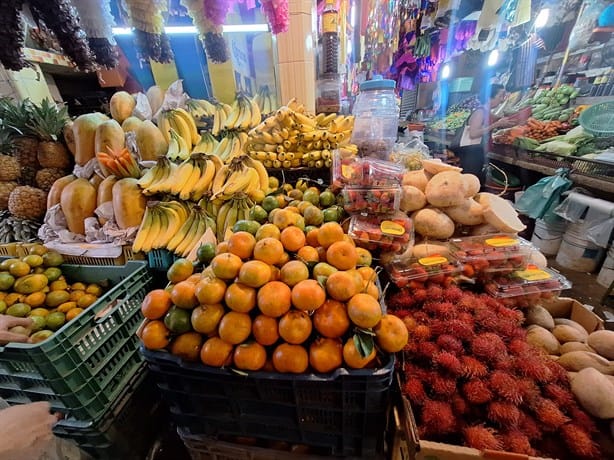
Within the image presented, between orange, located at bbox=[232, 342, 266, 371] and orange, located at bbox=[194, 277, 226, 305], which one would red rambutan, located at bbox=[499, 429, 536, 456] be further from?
orange, located at bbox=[194, 277, 226, 305]

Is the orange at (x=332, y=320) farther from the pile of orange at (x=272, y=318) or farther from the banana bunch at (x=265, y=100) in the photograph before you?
the banana bunch at (x=265, y=100)

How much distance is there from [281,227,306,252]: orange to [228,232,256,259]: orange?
108mm

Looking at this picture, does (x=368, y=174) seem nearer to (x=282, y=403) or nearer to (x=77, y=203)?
(x=282, y=403)

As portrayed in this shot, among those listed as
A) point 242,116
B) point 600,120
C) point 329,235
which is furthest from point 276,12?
point 600,120

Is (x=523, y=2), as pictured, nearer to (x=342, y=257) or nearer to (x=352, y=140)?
(x=352, y=140)

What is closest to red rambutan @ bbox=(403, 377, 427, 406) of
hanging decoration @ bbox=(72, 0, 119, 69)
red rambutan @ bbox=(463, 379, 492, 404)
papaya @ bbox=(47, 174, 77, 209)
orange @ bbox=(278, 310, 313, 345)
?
red rambutan @ bbox=(463, 379, 492, 404)

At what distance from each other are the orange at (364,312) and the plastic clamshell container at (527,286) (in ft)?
2.30

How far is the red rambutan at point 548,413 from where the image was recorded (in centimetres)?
73

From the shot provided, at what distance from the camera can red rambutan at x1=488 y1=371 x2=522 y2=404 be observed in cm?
73

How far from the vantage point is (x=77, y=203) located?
1579mm

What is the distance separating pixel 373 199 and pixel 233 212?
0.85 metres

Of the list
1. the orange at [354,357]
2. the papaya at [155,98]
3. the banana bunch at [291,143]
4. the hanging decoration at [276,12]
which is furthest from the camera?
the papaya at [155,98]

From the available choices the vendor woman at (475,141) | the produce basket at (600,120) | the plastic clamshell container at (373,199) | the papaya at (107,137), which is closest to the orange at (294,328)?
the plastic clamshell container at (373,199)

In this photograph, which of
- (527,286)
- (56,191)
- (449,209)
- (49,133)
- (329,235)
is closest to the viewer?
(329,235)
